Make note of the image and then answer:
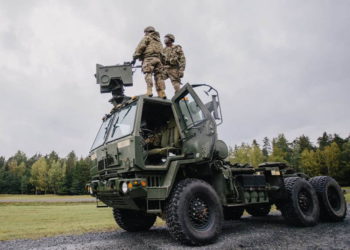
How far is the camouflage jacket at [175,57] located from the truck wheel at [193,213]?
12.9 feet

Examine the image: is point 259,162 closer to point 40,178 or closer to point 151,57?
point 151,57

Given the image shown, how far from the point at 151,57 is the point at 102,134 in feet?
7.54

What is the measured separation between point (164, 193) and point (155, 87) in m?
3.43

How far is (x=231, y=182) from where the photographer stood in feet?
20.1

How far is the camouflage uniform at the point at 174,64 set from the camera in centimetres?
807

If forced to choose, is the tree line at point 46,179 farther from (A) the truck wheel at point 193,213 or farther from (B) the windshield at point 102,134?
(A) the truck wheel at point 193,213

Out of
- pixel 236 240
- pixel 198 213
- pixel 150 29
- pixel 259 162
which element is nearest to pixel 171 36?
pixel 150 29

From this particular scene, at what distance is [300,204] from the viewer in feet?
22.5

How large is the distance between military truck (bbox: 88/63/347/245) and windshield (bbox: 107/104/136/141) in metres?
0.03

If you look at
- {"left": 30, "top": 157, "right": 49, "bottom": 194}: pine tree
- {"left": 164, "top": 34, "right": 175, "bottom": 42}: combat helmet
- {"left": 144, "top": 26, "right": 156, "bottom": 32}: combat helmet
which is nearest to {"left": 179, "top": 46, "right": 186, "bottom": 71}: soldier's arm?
{"left": 164, "top": 34, "right": 175, "bottom": 42}: combat helmet

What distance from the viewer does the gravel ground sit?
4.77m

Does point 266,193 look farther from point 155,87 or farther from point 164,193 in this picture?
point 155,87

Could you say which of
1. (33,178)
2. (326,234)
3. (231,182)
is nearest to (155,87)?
(231,182)

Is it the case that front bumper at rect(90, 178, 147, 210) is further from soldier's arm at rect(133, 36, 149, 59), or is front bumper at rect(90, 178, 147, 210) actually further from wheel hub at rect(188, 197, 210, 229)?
soldier's arm at rect(133, 36, 149, 59)
